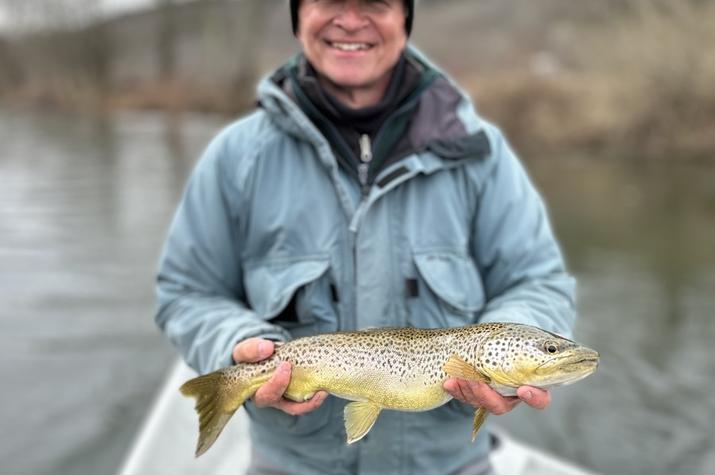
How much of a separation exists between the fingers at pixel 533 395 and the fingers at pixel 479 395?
0.23ft

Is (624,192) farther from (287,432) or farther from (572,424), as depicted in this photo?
(287,432)

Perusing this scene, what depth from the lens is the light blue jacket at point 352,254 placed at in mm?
2332

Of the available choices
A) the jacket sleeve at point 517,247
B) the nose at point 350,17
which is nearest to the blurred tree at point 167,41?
the nose at point 350,17

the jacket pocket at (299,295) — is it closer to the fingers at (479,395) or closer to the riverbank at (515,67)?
the fingers at (479,395)

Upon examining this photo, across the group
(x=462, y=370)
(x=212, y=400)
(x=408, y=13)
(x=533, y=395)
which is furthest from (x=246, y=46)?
(x=533, y=395)

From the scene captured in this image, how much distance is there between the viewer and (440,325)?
7.81ft

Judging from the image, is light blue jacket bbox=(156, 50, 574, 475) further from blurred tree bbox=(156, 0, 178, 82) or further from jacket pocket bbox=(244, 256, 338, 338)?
blurred tree bbox=(156, 0, 178, 82)

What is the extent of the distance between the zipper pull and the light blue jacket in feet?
0.16

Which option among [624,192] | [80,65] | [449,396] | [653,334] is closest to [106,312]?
[653,334]

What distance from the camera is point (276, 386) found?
7.02ft

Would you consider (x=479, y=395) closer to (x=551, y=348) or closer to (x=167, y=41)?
(x=551, y=348)

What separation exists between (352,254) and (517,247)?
21.7 inches

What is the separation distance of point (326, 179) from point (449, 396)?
799 millimetres

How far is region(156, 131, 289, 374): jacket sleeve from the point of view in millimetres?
2393
